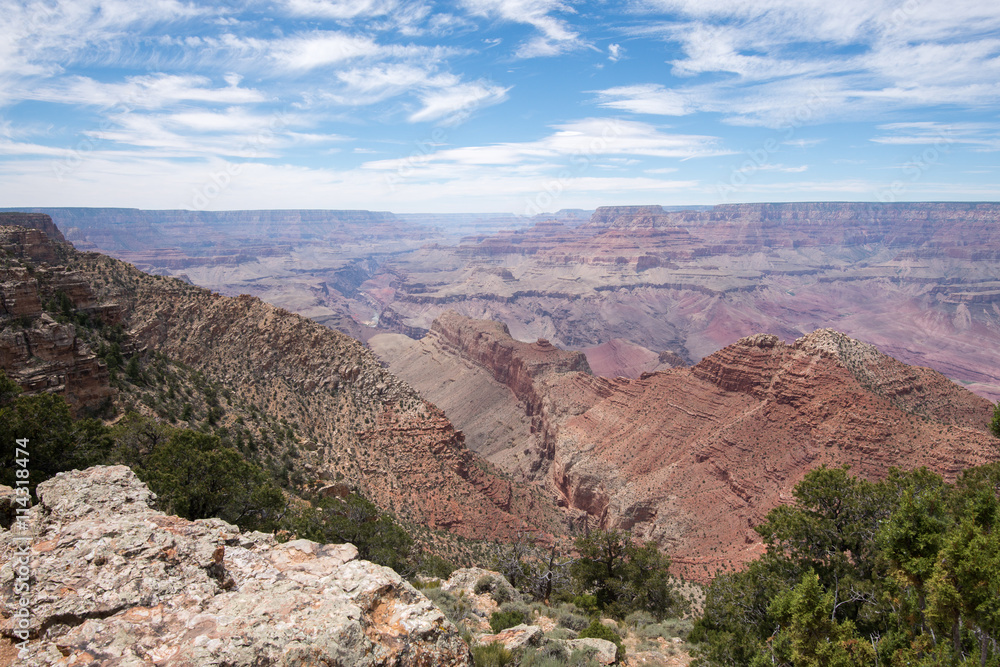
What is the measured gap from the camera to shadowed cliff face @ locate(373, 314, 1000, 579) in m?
44.7

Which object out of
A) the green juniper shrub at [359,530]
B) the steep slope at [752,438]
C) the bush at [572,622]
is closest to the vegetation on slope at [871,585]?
the bush at [572,622]

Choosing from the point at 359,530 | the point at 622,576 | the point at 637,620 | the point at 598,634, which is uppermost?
the point at 598,634

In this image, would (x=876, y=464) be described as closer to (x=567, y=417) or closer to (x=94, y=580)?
(x=567, y=417)

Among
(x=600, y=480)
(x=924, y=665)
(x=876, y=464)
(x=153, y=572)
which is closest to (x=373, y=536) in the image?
(x=153, y=572)

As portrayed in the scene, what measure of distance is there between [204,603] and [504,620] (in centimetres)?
1112

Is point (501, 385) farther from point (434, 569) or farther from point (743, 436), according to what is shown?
point (434, 569)

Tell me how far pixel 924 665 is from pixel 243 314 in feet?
179

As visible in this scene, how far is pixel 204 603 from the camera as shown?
25.8ft

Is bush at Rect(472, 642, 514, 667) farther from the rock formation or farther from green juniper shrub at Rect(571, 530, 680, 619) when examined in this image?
the rock formation

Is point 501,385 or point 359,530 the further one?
point 501,385

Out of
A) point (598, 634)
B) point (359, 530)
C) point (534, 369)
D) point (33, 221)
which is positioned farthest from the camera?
point (534, 369)

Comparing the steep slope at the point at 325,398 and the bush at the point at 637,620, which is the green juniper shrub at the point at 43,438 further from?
the bush at the point at 637,620

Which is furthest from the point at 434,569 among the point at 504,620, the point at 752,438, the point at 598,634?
the point at 752,438

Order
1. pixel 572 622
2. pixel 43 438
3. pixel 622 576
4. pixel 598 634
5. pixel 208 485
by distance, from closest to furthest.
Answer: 1. pixel 598 634
2. pixel 572 622
3. pixel 43 438
4. pixel 208 485
5. pixel 622 576
